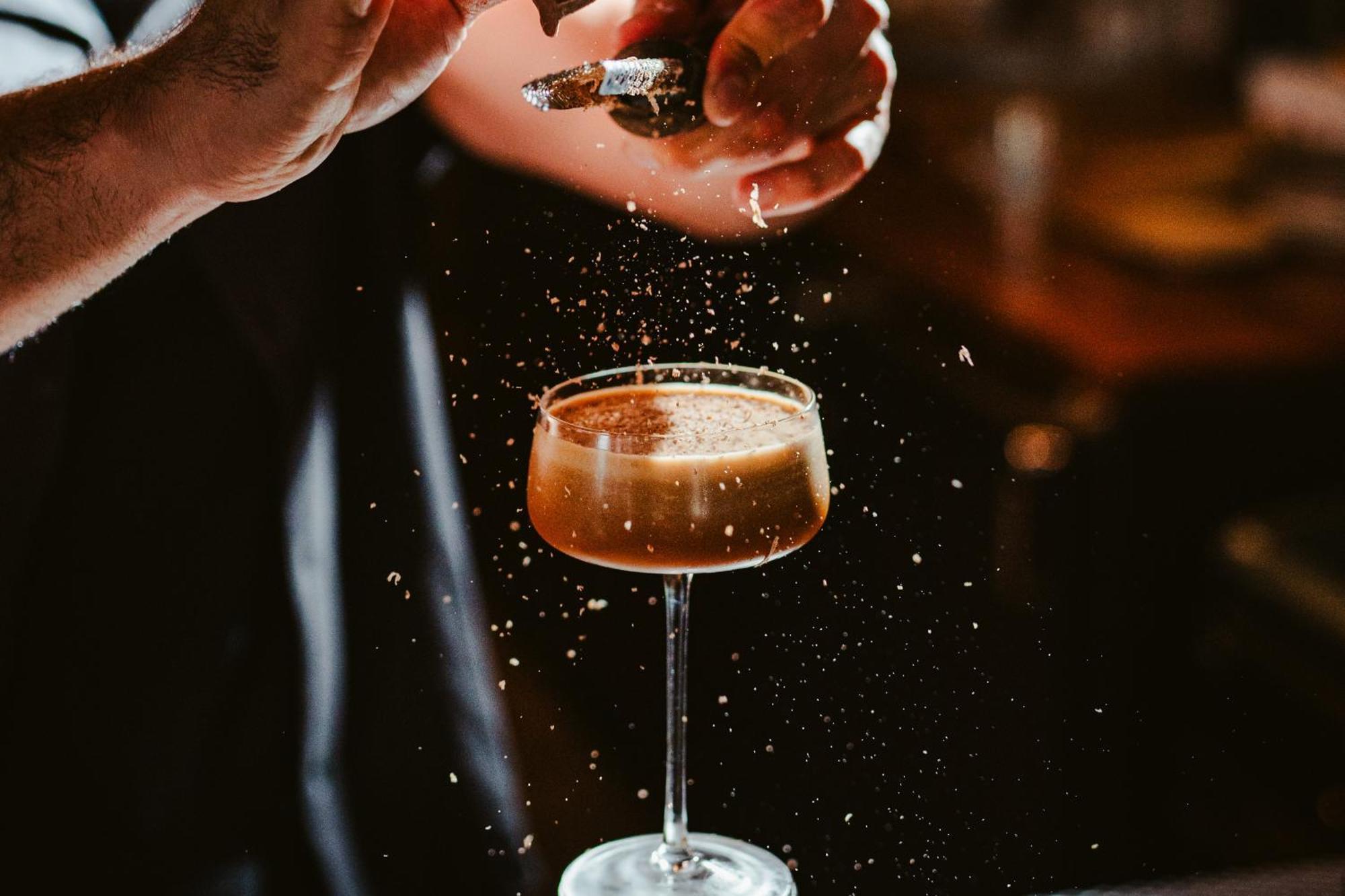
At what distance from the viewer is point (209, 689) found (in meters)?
1.77

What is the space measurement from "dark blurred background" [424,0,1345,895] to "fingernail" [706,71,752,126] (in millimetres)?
158

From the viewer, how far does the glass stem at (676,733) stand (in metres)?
1.26

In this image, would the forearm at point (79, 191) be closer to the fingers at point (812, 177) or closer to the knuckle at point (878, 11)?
the fingers at point (812, 177)

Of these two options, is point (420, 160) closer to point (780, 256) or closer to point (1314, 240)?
point (780, 256)

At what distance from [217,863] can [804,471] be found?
973 millimetres

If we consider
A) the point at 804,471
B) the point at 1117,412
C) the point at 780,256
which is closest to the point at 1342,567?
the point at 1117,412

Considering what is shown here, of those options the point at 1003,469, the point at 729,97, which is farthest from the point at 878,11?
the point at 1003,469

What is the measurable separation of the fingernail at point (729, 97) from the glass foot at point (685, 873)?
70 cm

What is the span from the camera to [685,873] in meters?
1.27

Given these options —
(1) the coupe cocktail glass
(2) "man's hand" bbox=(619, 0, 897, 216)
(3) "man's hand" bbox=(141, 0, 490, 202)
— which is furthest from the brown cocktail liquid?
(3) "man's hand" bbox=(141, 0, 490, 202)

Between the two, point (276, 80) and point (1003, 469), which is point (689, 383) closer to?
point (276, 80)

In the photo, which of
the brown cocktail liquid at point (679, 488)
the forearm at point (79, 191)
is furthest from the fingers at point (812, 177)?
the forearm at point (79, 191)

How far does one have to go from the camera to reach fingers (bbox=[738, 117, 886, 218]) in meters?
1.27

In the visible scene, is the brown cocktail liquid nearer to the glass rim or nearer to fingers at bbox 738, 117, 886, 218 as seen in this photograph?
the glass rim
